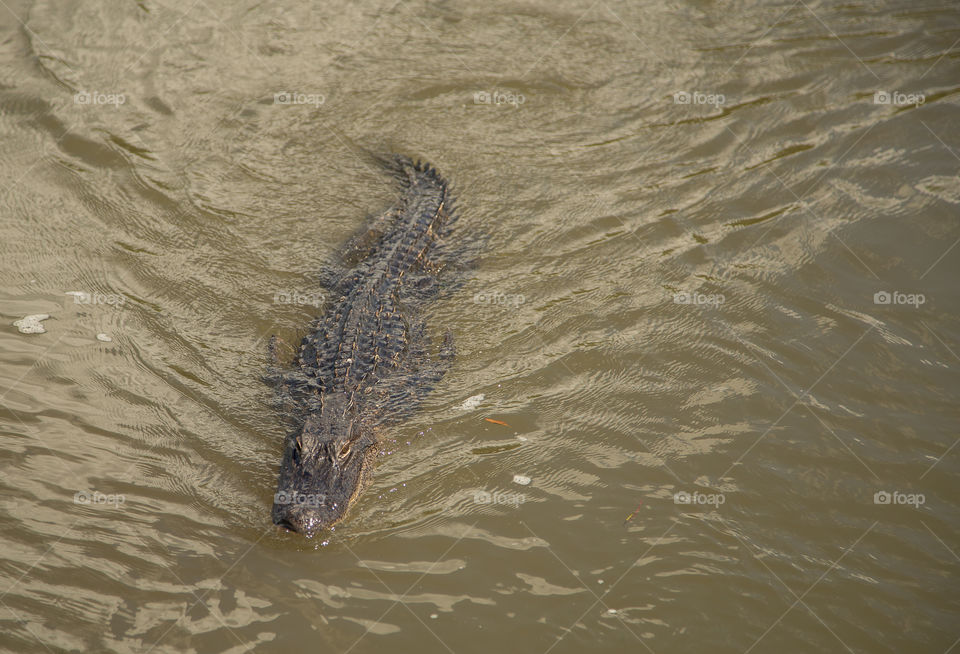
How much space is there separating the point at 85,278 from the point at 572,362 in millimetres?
4161

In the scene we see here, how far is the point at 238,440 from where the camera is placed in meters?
4.82

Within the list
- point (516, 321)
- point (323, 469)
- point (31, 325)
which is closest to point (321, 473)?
point (323, 469)

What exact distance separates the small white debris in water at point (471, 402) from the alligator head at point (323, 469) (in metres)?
0.76

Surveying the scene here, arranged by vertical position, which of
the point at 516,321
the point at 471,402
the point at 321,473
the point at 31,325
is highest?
the point at 31,325

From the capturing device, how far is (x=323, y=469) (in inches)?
169

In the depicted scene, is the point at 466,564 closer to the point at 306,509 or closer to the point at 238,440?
the point at 306,509

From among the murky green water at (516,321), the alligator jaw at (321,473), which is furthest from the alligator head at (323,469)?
the murky green water at (516,321)

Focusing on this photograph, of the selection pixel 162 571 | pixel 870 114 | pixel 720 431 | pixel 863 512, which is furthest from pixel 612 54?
pixel 162 571

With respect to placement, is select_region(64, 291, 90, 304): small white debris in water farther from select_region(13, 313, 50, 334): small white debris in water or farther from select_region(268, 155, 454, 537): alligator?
select_region(268, 155, 454, 537): alligator

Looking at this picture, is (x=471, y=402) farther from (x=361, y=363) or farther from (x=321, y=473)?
(x=321, y=473)

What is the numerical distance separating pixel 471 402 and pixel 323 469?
1370 millimetres

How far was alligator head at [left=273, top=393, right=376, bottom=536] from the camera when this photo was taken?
159 inches

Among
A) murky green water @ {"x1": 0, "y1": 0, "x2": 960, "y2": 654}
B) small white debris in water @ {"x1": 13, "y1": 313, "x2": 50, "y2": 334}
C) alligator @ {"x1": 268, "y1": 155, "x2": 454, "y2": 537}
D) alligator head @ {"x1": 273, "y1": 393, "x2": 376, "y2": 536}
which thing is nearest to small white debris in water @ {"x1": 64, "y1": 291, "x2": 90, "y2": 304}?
murky green water @ {"x1": 0, "y1": 0, "x2": 960, "y2": 654}

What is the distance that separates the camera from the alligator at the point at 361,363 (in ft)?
14.0
